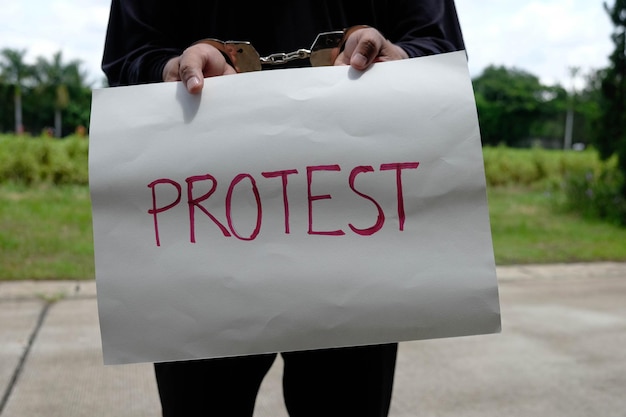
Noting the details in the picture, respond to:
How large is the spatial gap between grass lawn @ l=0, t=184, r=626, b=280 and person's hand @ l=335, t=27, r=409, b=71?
3.78 meters

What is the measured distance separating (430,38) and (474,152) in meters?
0.23

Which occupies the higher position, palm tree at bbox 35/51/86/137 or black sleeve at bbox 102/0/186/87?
palm tree at bbox 35/51/86/137

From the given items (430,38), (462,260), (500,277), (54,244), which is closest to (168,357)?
(462,260)

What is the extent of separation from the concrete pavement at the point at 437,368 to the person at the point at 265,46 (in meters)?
1.45

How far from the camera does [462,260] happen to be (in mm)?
950

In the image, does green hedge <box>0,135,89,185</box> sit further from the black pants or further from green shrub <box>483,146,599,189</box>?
the black pants

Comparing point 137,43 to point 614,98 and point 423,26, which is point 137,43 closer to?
point 423,26

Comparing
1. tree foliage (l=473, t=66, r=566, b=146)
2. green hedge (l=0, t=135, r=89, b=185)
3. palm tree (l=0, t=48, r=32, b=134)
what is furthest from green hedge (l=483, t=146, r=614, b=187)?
tree foliage (l=473, t=66, r=566, b=146)

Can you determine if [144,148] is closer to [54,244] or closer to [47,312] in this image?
[47,312]

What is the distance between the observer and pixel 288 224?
950mm

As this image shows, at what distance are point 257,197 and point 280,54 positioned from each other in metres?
0.23

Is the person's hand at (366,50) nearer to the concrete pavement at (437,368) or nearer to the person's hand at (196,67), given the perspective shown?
the person's hand at (196,67)

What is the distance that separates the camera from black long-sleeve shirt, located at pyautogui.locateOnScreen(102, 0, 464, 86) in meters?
1.07

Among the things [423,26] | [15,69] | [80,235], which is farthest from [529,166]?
[15,69]
